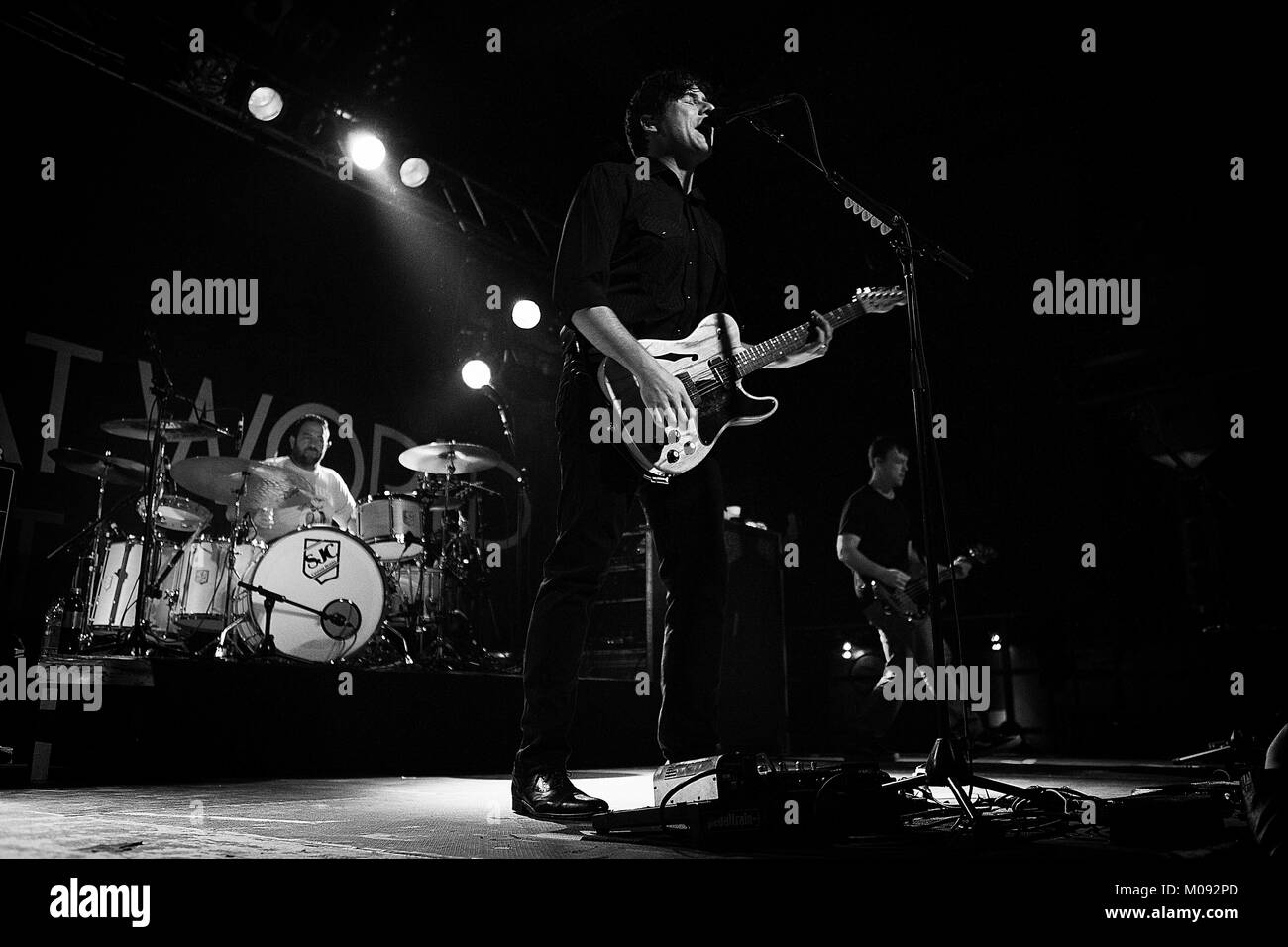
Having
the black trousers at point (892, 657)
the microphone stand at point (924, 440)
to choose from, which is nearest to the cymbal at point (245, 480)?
the black trousers at point (892, 657)

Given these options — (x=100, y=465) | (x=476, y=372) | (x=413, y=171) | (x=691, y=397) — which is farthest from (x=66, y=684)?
(x=476, y=372)

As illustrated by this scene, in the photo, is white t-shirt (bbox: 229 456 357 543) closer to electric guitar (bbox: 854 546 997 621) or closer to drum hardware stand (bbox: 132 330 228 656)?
drum hardware stand (bbox: 132 330 228 656)

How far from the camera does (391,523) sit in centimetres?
646

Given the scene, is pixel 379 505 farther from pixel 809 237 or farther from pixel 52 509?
pixel 809 237

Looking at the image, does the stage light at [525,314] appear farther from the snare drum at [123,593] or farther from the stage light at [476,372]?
the snare drum at [123,593]

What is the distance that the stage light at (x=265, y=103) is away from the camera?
620cm

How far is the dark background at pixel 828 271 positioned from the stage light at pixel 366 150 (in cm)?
20

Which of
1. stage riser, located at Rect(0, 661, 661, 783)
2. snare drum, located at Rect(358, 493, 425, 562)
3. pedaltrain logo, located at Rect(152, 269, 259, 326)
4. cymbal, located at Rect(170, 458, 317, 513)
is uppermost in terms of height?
pedaltrain logo, located at Rect(152, 269, 259, 326)

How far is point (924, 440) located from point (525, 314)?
6339 mm

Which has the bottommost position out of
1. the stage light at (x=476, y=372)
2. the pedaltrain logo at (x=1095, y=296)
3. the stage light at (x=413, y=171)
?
the stage light at (x=476, y=372)

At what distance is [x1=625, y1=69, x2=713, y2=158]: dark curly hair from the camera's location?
8.68ft

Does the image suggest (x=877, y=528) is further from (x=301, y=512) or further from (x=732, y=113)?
(x=732, y=113)

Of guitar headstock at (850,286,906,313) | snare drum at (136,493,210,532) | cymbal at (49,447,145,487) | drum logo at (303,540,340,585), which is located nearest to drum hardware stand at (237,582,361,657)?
drum logo at (303,540,340,585)
